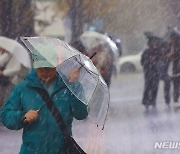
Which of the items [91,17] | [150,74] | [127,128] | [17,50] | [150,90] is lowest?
[127,128]

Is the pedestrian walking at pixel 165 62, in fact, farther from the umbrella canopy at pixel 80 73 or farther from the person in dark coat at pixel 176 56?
the umbrella canopy at pixel 80 73

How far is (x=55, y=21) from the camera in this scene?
8070 mm

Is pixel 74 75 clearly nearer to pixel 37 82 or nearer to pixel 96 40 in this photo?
pixel 37 82

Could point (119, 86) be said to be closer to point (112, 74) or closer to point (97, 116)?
point (112, 74)

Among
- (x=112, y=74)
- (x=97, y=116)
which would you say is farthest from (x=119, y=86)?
(x=97, y=116)

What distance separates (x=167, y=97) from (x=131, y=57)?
74 cm

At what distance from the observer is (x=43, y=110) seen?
4.78 meters

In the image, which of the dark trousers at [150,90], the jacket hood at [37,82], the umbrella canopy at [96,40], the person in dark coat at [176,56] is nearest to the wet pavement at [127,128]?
the dark trousers at [150,90]

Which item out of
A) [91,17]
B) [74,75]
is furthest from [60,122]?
[91,17]

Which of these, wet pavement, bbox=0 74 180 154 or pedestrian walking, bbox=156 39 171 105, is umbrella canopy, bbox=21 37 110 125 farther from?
pedestrian walking, bbox=156 39 171 105

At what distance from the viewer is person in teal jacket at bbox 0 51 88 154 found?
15.6 ft

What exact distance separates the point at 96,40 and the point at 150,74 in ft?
2.56

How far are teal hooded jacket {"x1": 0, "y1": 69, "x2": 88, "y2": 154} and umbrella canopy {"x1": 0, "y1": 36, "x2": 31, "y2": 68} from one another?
3.57 meters

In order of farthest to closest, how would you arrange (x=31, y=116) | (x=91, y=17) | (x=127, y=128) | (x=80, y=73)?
(x=127, y=128) < (x=91, y=17) < (x=80, y=73) < (x=31, y=116)
